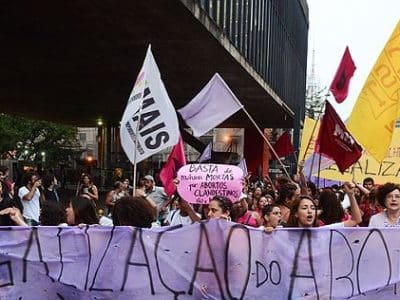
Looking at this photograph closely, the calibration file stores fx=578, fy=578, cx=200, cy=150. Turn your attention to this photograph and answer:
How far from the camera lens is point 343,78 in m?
6.90

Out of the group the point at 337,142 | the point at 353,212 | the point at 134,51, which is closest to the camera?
the point at 353,212

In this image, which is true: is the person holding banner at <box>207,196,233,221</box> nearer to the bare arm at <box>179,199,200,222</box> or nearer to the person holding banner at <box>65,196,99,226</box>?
the bare arm at <box>179,199,200,222</box>

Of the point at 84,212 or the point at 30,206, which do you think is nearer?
the point at 84,212

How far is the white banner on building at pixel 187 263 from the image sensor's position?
4.27 meters

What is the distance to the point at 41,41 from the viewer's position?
1466 centimetres

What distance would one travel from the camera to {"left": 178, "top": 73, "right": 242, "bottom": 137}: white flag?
686 centimetres

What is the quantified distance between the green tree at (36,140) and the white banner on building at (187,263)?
47.0 metres

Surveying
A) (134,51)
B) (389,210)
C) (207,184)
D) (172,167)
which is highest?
(134,51)

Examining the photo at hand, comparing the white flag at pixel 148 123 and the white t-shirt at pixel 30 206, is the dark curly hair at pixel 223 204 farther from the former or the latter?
the white t-shirt at pixel 30 206

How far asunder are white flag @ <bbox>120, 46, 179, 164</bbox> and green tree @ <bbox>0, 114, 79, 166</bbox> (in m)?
Result: 45.6

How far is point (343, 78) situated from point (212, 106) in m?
1.60

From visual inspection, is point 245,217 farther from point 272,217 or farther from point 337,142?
point 337,142

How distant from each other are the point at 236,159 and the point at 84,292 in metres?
32.8

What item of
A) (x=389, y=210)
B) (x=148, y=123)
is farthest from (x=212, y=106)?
(x=389, y=210)
